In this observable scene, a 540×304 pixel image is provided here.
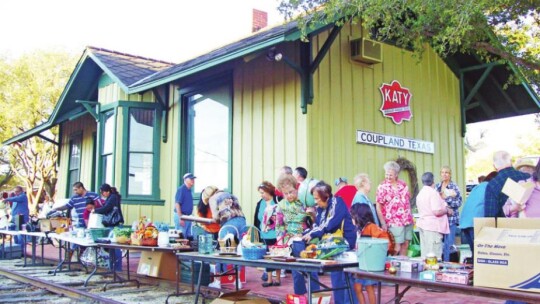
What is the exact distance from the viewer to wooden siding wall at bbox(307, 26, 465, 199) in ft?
29.2

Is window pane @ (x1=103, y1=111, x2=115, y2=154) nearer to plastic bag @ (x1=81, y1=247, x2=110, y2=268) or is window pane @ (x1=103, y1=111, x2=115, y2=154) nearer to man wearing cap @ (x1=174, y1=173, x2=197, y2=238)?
plastic bag @ (x1=81, y1=247, x2=110, y2=268)

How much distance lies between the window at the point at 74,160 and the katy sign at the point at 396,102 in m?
9.10

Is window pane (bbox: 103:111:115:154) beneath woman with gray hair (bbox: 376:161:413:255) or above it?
above

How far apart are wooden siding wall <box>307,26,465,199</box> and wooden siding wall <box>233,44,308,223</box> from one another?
34 centimetres

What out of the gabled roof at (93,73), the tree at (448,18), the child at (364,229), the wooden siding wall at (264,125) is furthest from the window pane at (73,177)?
the child at (364,229)

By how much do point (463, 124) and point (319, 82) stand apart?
4.14 m

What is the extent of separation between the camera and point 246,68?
32.1 ft

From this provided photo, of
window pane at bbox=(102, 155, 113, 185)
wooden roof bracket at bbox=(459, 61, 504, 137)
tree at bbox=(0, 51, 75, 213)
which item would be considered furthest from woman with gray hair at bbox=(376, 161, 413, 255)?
tree at bbox=(0, 51, 75, 213)

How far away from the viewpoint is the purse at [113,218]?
893cm

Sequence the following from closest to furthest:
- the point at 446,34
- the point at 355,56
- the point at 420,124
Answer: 1. the point at 446,34
2. the point at 355,56
3. the point at 420,124

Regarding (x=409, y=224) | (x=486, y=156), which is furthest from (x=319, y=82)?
(x=486, y=156)

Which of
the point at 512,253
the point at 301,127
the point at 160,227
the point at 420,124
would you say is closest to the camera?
the point at 512,253

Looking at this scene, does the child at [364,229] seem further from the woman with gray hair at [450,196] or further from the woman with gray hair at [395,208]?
the woman with gray hair at [450,196]

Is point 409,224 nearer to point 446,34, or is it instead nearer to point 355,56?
point 446,34
